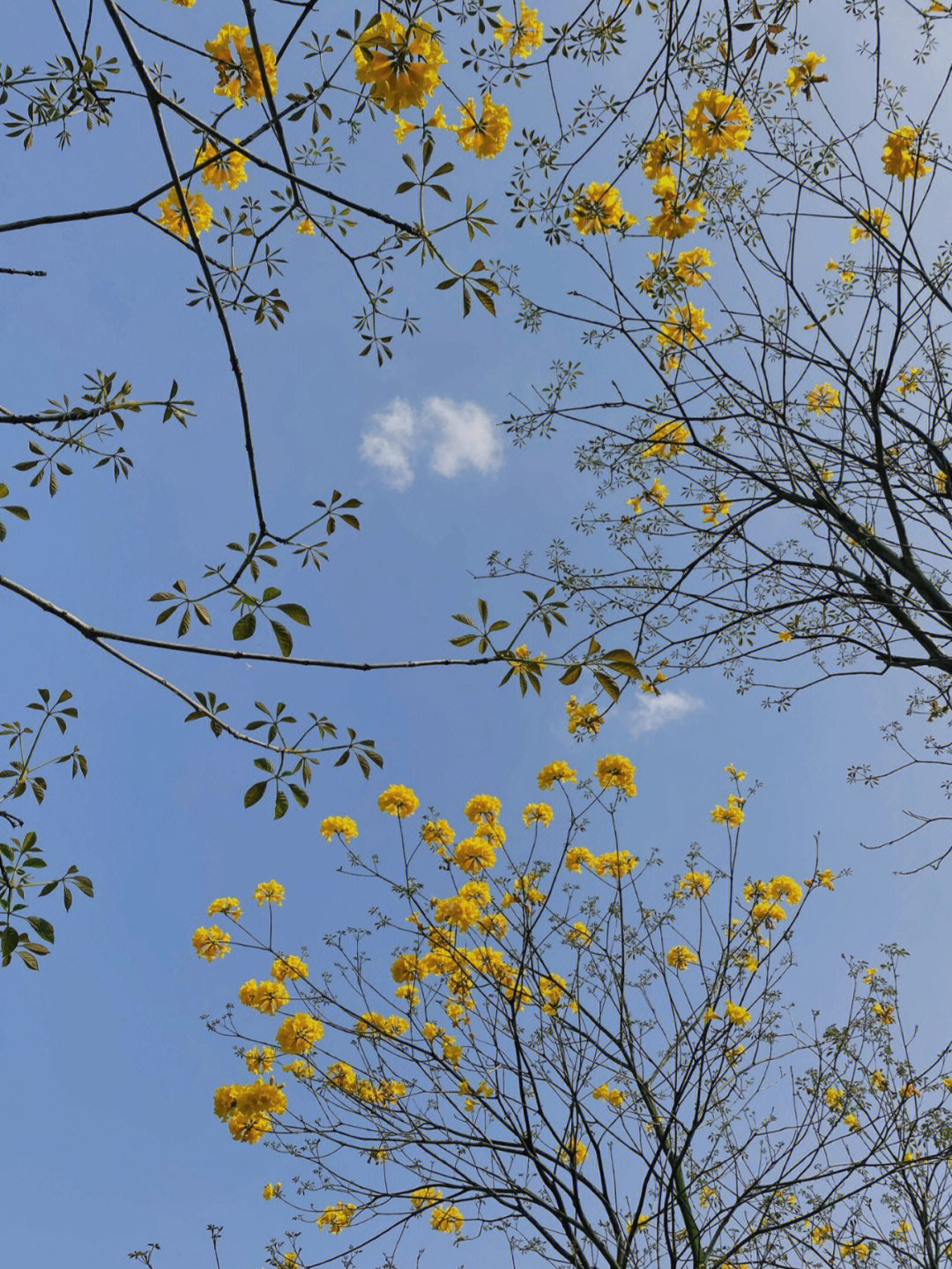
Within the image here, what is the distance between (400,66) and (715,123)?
4.76 ft

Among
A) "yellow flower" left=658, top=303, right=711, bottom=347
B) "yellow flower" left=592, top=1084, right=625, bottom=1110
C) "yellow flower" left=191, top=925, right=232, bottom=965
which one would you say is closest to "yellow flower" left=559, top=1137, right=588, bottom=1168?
"yellow flower" left=592, top=1084, right=625, bottom=1110

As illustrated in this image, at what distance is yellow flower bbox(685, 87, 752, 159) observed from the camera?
8.14 feet

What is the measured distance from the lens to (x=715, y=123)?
2.48m

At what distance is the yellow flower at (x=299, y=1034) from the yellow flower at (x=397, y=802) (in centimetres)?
118

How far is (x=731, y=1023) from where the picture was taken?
4031mm

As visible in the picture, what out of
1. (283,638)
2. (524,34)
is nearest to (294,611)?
(283,638)

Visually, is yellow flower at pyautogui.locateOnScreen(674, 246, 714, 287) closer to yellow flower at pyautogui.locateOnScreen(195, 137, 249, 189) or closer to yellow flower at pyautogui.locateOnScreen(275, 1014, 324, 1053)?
yellow flower at pyautogui.locateOnScreen(195, 137, 249, 189)

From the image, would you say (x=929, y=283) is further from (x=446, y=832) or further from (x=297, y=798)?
(x=446, y=832)

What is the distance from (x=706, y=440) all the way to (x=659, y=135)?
53.4 inches

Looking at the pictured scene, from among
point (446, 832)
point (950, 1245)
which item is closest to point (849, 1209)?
point (950, 1245)

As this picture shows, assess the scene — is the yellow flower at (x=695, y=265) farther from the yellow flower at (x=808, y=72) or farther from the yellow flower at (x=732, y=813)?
the yellow flower at (x=732, y=813)

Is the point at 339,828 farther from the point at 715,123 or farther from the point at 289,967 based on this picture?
the point at 715,123

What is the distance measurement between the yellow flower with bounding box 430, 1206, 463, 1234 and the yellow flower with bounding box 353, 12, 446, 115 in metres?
5.15

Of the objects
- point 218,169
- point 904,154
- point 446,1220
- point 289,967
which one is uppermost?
point 904,154
